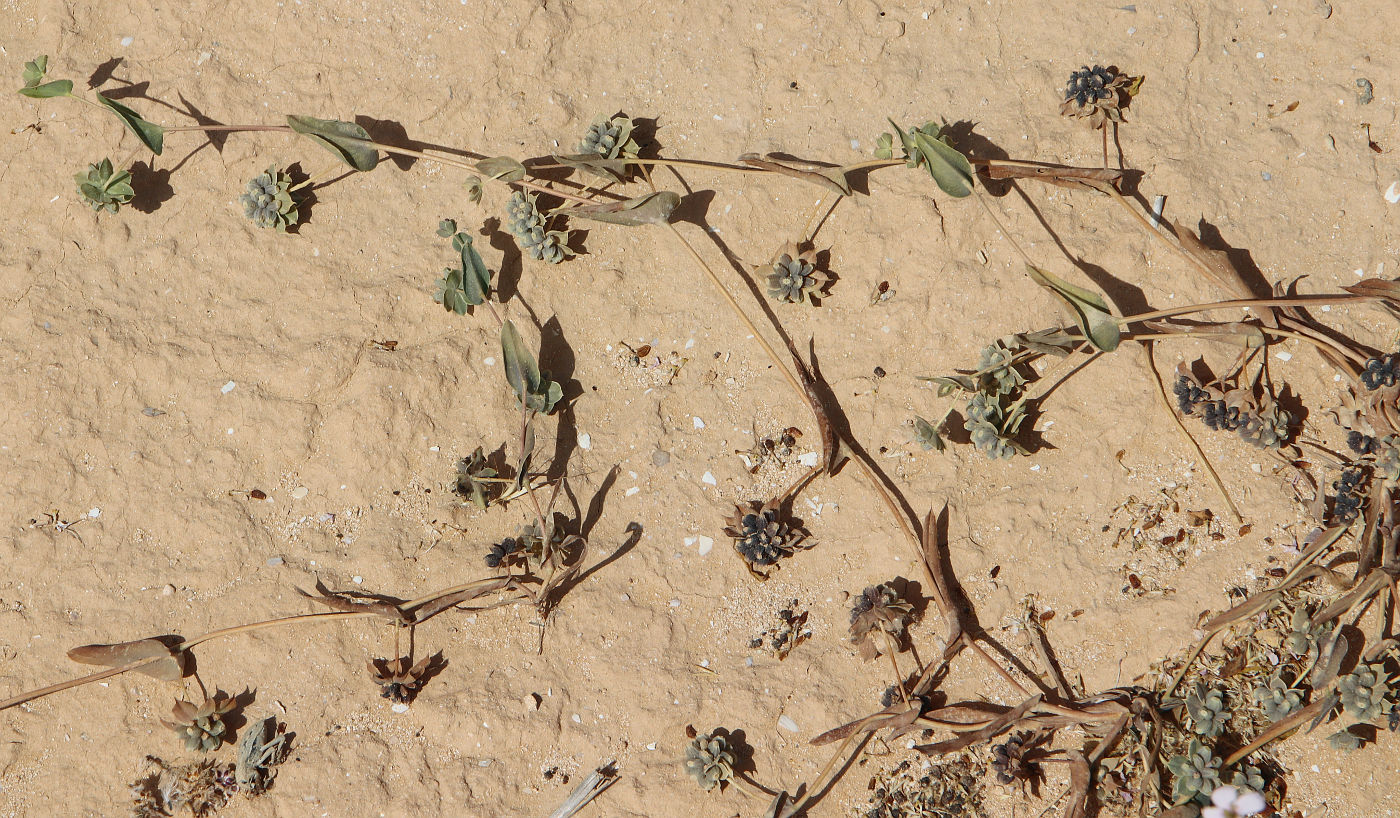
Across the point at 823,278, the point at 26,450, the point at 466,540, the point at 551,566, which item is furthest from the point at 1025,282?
the point at 26,450

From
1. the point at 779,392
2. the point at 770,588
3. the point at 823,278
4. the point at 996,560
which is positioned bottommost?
the point at 770,588

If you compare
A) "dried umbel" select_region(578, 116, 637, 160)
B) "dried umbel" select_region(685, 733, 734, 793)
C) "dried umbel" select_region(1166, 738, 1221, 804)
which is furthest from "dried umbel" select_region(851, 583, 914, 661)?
"dried umbel" select_region(578, 116, 637, 160)

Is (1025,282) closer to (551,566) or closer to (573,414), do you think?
(573,414)

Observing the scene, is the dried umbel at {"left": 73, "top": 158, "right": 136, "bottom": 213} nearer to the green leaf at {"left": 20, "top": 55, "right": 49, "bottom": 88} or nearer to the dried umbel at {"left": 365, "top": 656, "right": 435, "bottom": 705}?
the green leaf at {"left": 20, "top": 55, "right": 49, "bottom": 88}

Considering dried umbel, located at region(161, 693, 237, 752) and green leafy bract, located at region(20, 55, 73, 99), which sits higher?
green leafy bract, located at region(20, 55, 73, 99)

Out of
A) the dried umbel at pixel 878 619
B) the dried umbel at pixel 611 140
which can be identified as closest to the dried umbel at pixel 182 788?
the dried umbel at pixel 878 619
